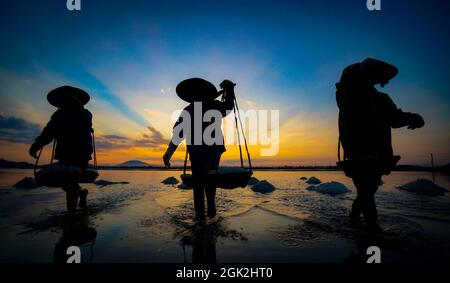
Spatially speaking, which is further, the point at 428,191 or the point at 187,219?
the point at 428,191

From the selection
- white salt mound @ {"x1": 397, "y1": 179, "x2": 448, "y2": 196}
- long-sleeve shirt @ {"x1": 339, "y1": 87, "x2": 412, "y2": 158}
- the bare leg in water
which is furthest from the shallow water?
white salt mound @ {"x1": 397, "y1": 179, "x2": 448, "y2": 196}

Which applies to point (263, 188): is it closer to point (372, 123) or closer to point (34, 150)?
point (372, 123)

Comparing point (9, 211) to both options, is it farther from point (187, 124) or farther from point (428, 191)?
point (428, 191)

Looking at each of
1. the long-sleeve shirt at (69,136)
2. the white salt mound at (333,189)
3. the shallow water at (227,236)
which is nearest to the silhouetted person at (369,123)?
the shallow water at (227,236)

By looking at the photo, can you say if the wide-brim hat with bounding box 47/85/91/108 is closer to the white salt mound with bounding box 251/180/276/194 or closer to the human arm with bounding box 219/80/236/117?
the human arm with bounding box 219/80/236/117

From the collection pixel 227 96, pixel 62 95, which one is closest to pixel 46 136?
pixel 62 95

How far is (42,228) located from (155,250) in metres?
2.45

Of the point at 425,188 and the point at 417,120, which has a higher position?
the point at 417,120

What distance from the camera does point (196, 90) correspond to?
13.1 feet

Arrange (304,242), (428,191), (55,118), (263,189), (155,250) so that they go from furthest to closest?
1. (263,189)
2. (428,191)
3. (55,118)
4. (304,242)
5. (155,250)

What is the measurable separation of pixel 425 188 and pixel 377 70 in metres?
7.96

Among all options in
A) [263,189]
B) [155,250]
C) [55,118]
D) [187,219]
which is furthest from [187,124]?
[263,189]

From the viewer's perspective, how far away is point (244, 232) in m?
3.35

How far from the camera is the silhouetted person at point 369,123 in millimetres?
2963
